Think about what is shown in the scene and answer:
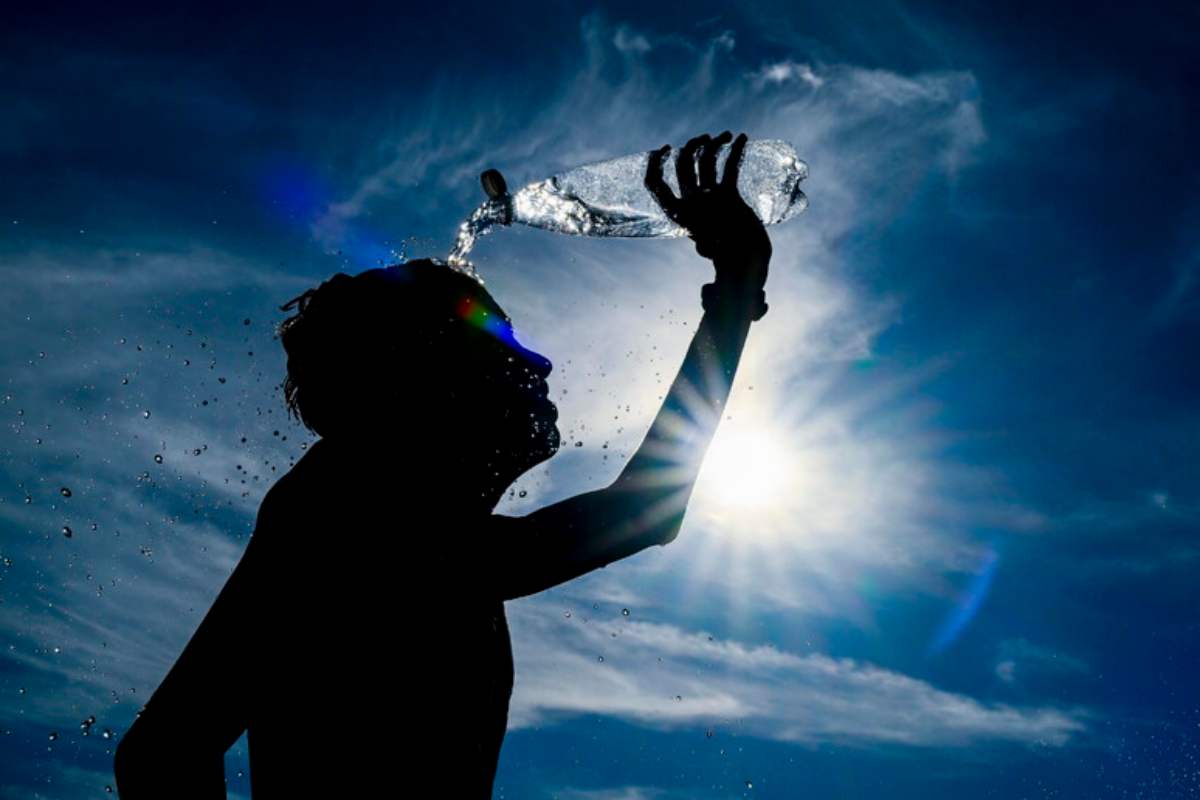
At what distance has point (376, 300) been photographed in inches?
84.3

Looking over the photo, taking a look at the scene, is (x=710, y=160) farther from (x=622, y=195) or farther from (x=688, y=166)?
(x=622, y=195)

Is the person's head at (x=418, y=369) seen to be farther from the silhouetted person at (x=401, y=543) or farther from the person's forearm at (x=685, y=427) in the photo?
the person's forearm at (x=685, y=427)

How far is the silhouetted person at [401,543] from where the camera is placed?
5.34ft

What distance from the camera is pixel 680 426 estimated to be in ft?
7.06

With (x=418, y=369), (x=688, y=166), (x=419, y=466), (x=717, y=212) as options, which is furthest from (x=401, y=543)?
(x=688, y=166)

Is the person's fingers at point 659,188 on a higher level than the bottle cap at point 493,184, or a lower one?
lower

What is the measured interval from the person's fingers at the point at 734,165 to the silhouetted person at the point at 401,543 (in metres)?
0.23

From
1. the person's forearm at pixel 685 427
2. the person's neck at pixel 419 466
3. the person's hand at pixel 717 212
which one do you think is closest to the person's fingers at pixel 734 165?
the person's hand at pixel 717 212

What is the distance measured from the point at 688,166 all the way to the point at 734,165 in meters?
0.16

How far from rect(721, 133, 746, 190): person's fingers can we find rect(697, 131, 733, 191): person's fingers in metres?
0.05

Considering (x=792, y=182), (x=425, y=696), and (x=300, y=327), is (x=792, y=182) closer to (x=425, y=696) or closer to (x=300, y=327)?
(x=300, y=327)

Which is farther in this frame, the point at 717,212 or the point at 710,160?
the point at 710,160

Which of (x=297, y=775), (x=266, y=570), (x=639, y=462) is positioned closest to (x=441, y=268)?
(x=639, y=462)

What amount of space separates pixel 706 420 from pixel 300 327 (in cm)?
106
